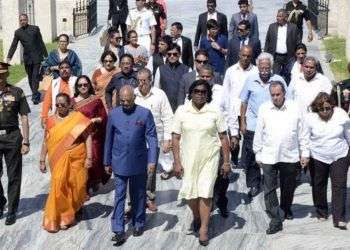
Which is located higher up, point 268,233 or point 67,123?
point 67,123

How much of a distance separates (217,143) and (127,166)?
95 centimetres

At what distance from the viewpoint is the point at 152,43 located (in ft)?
44.9

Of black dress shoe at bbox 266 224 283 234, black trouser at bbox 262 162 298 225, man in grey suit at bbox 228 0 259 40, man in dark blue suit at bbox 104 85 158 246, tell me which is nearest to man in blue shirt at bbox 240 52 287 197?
black trouser at bbox 262 162 298 225

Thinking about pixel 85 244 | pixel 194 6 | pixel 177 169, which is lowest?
pixel 85 244

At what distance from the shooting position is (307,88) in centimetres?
981

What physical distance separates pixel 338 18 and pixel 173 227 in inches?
586

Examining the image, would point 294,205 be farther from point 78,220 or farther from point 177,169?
point 78,220

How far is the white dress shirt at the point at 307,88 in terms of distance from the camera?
9734 millimetres

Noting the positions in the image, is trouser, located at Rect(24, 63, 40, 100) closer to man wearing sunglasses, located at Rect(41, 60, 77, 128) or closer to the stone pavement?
the stone pavement

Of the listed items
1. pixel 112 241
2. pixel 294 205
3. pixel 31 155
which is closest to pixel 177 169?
pixel 112 241

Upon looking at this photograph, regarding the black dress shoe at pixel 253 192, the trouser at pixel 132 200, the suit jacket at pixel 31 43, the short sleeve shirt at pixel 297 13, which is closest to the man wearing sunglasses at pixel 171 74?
the black dress shoe at pixel 253 192

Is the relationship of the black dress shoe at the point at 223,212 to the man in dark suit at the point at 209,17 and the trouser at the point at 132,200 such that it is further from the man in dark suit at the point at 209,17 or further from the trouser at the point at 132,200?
the man in dark suit at the point at 209,17

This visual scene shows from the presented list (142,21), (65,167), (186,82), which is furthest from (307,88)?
(142,21)

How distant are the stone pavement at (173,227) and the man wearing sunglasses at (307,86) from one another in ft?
3.79
